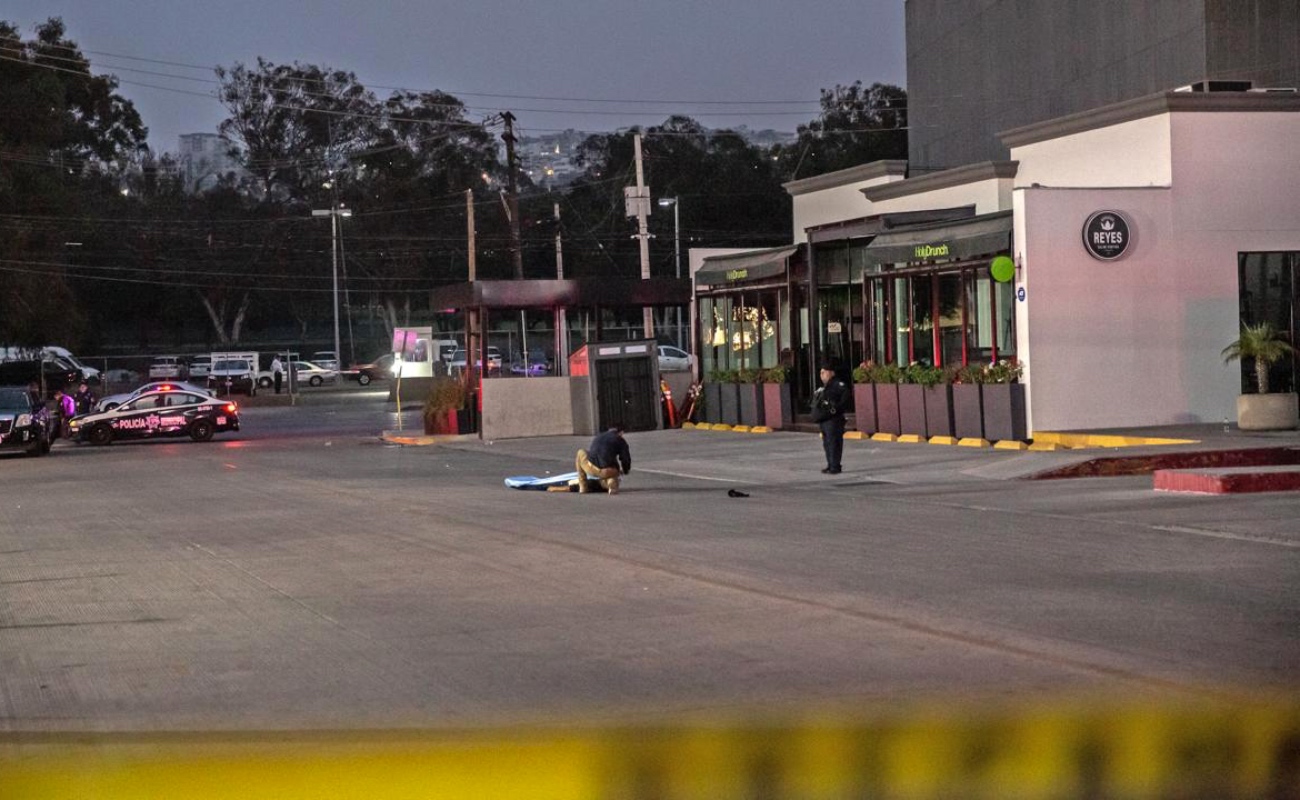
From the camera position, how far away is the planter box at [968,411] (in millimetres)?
29078

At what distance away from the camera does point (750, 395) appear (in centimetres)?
3853

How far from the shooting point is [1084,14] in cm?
3716

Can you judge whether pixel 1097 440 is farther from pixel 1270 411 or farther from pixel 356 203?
pixel 356 203

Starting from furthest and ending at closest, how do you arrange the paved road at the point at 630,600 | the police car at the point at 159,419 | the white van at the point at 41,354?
the white van at the point at 41,354 < the police car at the point at 159,419 < the paved road at the point at 630,600

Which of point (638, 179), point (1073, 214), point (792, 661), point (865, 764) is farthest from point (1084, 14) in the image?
point (865, 764)

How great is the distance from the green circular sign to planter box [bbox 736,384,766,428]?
1033cm

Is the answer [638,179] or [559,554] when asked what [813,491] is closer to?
[559,554]

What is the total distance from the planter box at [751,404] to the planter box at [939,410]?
793 centimetres

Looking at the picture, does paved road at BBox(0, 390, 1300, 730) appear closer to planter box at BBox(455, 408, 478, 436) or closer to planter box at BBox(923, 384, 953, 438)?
planter box at BBox(923, 384, 953, 438)

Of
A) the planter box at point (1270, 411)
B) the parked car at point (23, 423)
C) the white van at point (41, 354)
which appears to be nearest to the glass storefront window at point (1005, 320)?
the planter box at point (1270, 411)

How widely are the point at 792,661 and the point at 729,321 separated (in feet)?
105

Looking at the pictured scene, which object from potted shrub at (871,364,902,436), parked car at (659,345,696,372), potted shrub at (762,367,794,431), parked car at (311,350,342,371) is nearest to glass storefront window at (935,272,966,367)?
Result: potted shrub at (871,364,902,436)

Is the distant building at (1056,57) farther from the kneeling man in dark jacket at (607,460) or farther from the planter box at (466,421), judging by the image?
the kneeling man in dark jacket at (607,460)

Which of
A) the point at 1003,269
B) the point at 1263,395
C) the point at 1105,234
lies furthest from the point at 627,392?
the point at 1263,395
